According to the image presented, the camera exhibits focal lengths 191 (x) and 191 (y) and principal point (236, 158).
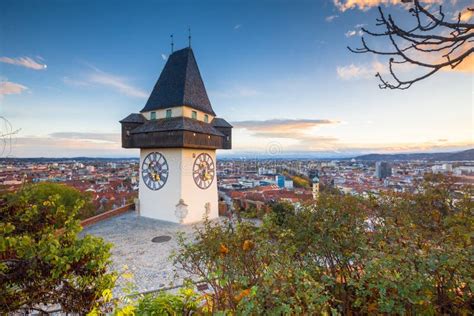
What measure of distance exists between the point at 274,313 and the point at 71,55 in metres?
11.7

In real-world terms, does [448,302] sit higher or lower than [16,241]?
lower

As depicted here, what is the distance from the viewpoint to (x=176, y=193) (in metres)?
9.66

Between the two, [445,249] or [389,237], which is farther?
[389,237]

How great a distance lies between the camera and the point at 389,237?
2.47 meters

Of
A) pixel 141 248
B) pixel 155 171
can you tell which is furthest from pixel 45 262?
pixel 155 171

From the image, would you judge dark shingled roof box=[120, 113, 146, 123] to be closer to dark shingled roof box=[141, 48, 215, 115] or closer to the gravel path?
dark shingled roof box=[141, 48, 215, 115]

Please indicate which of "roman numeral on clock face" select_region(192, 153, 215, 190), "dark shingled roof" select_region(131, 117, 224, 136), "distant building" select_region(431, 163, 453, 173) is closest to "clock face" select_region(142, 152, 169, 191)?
"dark shingled roof" select_region(131, 117, 224, 136)

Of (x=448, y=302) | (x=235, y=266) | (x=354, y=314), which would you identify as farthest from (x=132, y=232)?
(x=448, y=302)

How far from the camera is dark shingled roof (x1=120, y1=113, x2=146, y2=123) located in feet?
34.0

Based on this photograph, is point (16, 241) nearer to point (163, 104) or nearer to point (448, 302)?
point (448, 302)

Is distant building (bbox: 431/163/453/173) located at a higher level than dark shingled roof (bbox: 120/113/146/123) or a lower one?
lower

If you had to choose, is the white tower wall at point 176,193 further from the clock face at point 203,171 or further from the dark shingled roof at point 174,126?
the dark shingled roof at point 174,126

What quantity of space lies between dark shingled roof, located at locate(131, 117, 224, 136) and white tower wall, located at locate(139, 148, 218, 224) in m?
1.09

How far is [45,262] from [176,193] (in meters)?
8.47
